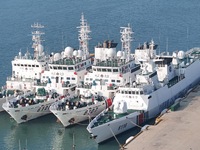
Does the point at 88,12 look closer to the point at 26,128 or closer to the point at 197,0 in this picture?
the point at 197,0

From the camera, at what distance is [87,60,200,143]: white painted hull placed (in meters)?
50.1

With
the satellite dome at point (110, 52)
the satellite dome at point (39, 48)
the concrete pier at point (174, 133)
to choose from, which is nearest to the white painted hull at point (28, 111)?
the satellite dome at point (110, 52)

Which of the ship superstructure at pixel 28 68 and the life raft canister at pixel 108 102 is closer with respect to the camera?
the life raft canister at pixel 108 102

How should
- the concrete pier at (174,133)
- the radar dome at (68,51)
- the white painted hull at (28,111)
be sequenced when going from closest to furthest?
the concrete pier at (174,133), the white painted hull at (28,111), the radar dome at (68,51)

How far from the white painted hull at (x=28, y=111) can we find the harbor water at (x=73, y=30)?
0.69m

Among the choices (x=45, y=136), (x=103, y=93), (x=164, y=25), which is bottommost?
(x=45, y=136)

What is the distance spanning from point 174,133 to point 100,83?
14.2 m

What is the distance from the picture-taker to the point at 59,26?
105m

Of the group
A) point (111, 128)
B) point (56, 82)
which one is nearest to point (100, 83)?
point (56, 82)

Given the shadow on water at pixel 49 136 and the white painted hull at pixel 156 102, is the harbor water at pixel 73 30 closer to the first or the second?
the shadow on water at pixel 49 136

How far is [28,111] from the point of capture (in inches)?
2253

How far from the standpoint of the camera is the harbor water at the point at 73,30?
53500mm

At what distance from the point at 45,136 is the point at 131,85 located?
32.7ft

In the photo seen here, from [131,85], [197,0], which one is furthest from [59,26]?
[131,85]
